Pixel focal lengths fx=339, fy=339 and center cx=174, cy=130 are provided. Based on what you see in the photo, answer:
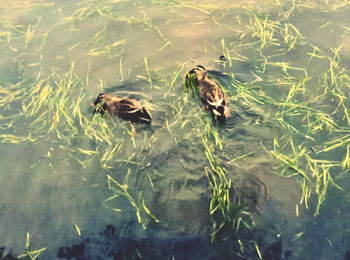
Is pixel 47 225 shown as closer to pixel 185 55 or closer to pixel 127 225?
pixel 127 225

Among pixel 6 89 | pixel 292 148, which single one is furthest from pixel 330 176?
pixel 6 89

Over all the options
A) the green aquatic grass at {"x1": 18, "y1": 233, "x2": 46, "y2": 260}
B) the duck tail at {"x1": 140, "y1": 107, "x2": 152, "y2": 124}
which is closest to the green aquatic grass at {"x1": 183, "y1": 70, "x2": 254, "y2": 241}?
the duck tail at {"x1": 140, "y1": 107, "x2": 152, "y2": 124}

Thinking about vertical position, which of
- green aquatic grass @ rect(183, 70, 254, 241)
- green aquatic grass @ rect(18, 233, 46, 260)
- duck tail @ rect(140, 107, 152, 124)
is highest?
duck tail @ rect(140, 107, 152, 124)

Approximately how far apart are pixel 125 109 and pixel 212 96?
2.48 ft

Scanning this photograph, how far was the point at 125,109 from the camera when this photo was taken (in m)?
2.92

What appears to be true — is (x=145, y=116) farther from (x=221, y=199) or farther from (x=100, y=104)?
(x=221, y=199)

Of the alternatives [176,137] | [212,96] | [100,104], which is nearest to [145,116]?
[176,137]

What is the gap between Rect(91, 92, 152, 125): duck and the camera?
9.49ft

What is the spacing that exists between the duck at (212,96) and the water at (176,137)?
87 mm

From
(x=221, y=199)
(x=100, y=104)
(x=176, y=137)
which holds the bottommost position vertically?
(x=221, y=199)

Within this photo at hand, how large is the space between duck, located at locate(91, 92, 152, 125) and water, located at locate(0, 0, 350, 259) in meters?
0.09

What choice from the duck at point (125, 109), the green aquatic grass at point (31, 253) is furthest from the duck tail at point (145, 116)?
the green aquatic grass at point (31, 253)

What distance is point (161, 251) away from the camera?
2348 mm

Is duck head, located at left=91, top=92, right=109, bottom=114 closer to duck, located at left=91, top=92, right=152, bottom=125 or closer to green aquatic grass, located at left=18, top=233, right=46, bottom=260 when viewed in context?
duck, located at left=91, top=92, right=152, bottom=125
